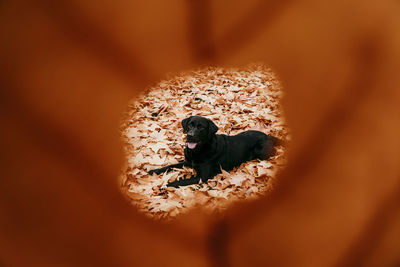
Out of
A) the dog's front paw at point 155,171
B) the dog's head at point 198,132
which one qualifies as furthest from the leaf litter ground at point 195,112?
the dog's head at point 198,132

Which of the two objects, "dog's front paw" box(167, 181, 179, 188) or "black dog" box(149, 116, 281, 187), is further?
"black dog" box(149, 116, 281, 187)

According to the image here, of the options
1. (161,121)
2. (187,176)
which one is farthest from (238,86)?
(187,176)

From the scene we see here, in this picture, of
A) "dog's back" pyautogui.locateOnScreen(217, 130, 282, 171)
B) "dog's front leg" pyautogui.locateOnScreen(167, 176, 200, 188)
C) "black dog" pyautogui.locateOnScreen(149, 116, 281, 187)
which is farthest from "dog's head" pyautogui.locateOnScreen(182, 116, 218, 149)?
"dog's front leg" pyautogui.locateOnScreen(167, 176, 200, 188)

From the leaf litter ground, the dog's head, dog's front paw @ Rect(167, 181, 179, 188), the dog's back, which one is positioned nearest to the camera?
the leaf litter ground

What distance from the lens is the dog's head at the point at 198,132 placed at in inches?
99.6

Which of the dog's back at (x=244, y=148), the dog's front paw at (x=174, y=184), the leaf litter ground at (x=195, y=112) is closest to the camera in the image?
the leaf litter ground at (x=195, y=112)

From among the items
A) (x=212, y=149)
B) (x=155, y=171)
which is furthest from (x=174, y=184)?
(x=212, y=149)

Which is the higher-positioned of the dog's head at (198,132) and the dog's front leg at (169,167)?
the dog's head at (198,132)

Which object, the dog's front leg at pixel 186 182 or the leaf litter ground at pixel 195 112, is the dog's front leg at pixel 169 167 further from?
the dog's front leg at pixel 186 182

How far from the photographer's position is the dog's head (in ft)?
8.30

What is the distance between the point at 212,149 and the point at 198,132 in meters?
0.26

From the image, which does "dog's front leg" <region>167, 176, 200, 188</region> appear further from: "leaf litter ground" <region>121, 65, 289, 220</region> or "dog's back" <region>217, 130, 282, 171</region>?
"dog's back" <region>217, 130, 282, 171</region>

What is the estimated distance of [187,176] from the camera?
8.73ft
